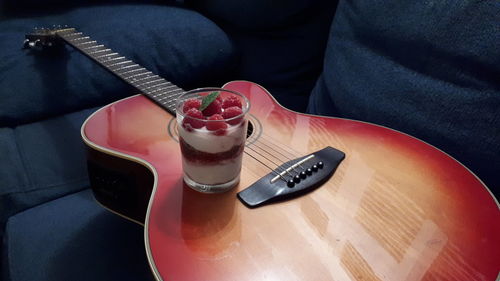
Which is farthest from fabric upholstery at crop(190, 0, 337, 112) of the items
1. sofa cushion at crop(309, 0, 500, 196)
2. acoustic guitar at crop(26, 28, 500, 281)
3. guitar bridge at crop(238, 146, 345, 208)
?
guitar bridge at crop(238, 146, 345, 208)

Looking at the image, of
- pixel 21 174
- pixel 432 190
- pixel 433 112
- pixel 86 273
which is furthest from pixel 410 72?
pixel 21 174

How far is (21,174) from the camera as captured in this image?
2.35 ft

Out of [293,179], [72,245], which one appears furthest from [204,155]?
[72,245]

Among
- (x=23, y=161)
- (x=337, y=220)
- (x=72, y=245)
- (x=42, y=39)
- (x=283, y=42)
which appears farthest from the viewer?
(x=283, y=42)

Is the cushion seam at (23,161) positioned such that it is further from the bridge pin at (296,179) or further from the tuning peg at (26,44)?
the bridge pin at (296,179)

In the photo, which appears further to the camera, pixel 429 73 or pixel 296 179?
pixel 429 73

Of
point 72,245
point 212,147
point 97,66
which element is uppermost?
point 212,147

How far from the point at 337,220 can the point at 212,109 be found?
232 millimetres

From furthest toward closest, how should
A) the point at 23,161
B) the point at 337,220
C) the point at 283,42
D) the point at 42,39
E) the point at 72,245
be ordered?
the point at 283,42
the point at 42,39
the point at 23,161
the point at 72,245
the point at 337,220

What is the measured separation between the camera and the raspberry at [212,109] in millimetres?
509

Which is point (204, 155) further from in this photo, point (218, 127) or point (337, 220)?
point (337, 220)

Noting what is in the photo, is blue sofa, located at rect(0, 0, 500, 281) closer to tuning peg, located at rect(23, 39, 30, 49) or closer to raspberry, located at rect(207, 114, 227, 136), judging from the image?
tuning peg, located at rect(23, 39, 30, 49)

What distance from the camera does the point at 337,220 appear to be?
473 millimetres

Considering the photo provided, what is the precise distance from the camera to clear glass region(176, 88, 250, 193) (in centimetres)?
48
